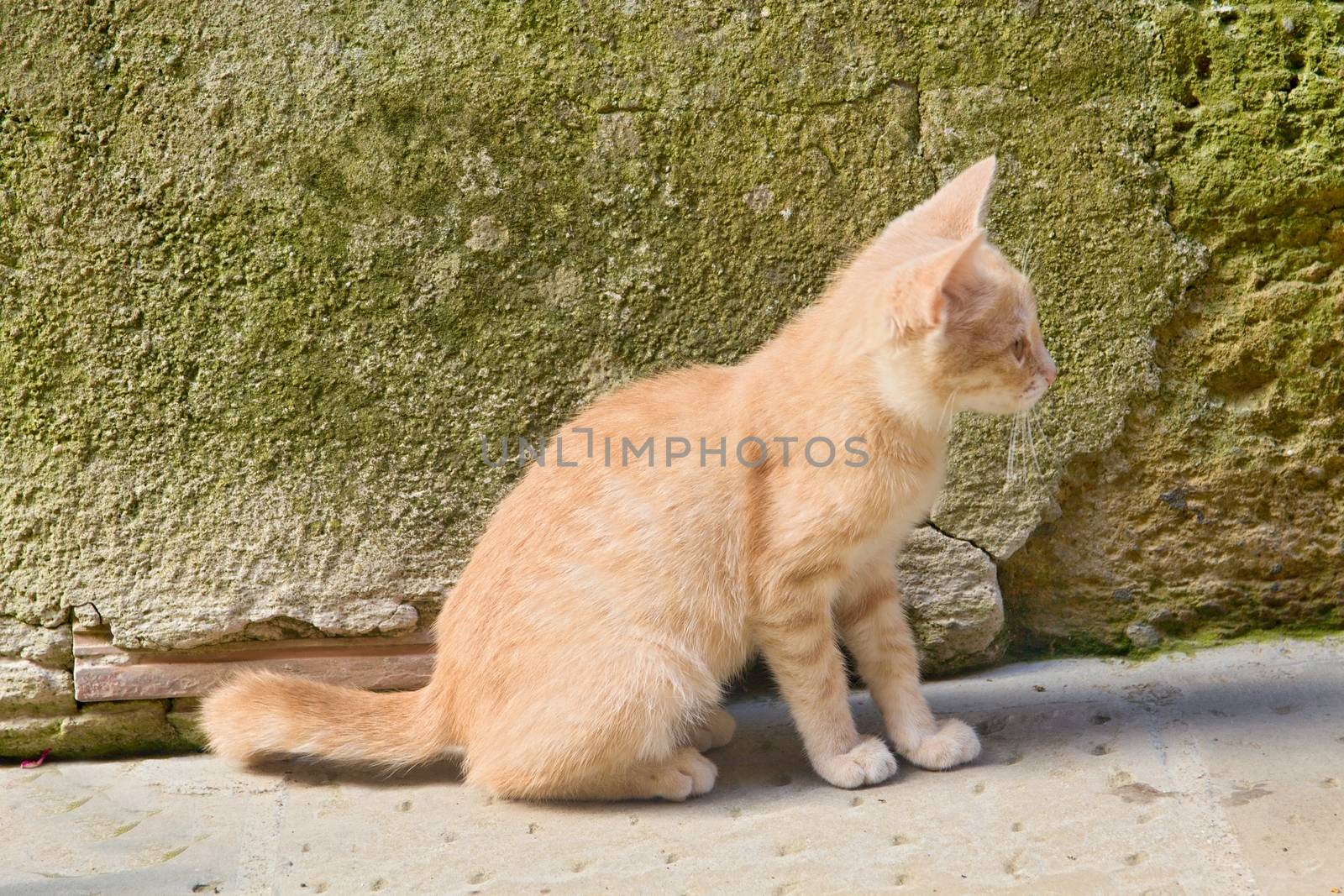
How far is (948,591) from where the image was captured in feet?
9.30

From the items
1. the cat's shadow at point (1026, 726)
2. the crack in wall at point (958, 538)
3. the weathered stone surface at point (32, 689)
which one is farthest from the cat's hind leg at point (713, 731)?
the weathered stone surface at point (32, 689)

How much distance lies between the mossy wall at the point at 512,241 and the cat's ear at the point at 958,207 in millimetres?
261

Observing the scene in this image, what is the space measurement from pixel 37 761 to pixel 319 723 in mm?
872

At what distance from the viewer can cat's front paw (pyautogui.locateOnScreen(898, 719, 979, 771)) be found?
8.11ft

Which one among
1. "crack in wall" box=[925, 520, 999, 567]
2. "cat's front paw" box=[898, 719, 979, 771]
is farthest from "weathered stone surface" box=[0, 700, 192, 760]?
"crack in wall" box=[925, 520, 999, 567]

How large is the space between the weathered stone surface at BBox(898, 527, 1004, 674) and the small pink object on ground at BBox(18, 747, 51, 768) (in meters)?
2.14

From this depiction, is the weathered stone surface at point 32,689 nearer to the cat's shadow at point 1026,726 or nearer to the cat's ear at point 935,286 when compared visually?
the cat's shadow at point 1026,726

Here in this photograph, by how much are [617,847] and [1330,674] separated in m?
1.73

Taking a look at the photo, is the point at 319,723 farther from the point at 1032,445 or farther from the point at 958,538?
the point at 1032,445

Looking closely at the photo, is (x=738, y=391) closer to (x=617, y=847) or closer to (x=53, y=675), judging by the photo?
(x=617, y=847)

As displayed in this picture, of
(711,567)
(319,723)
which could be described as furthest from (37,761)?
(711,567)

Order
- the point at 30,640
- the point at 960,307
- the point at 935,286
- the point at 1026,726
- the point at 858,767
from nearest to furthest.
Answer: the point at 935,286, the point at 960,307, the point at 858,767, the point at 1026,726, the point at 30,640

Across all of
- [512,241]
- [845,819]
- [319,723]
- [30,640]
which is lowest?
[845,819]

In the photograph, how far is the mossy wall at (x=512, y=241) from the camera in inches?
101
